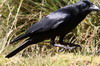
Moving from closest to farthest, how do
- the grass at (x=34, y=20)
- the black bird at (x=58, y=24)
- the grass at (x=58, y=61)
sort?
the grass at (x=58, y=61) → the black bird at (x=58, y=24) → the grass at (x=34, y=20)

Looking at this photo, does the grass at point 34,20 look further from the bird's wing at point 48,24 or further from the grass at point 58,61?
the grass at point 58,61

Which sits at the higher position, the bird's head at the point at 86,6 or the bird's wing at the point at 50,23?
the bird's head at the point at 86,6

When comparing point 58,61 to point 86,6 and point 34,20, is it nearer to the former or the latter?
point 86,6

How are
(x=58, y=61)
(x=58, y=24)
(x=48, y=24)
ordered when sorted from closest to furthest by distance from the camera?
(x=58, y=61) → (x=58, y=24) → (x=48, y=24)

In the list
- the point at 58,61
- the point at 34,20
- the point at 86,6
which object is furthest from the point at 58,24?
the point at 34,20

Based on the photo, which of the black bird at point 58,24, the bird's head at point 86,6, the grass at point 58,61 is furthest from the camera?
the bird's head at point 86,6

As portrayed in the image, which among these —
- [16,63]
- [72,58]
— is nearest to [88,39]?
[72,58]

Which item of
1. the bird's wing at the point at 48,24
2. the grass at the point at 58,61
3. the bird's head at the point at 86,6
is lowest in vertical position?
the grass at the point at 58,61

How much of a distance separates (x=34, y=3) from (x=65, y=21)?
189 centimetres

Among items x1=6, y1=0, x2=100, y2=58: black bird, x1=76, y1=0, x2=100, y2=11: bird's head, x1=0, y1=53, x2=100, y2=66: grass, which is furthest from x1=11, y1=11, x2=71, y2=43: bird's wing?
x1=0, y1=53, x2=100, y2=66: grass

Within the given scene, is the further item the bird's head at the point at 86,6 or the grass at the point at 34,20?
the grass at the point at 34,20

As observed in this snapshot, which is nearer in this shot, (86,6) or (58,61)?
(58,61)

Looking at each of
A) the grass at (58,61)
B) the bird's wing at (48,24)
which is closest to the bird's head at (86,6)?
the bird's wing at (48,24)

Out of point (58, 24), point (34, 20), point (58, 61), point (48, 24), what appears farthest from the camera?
point (34, 20)
